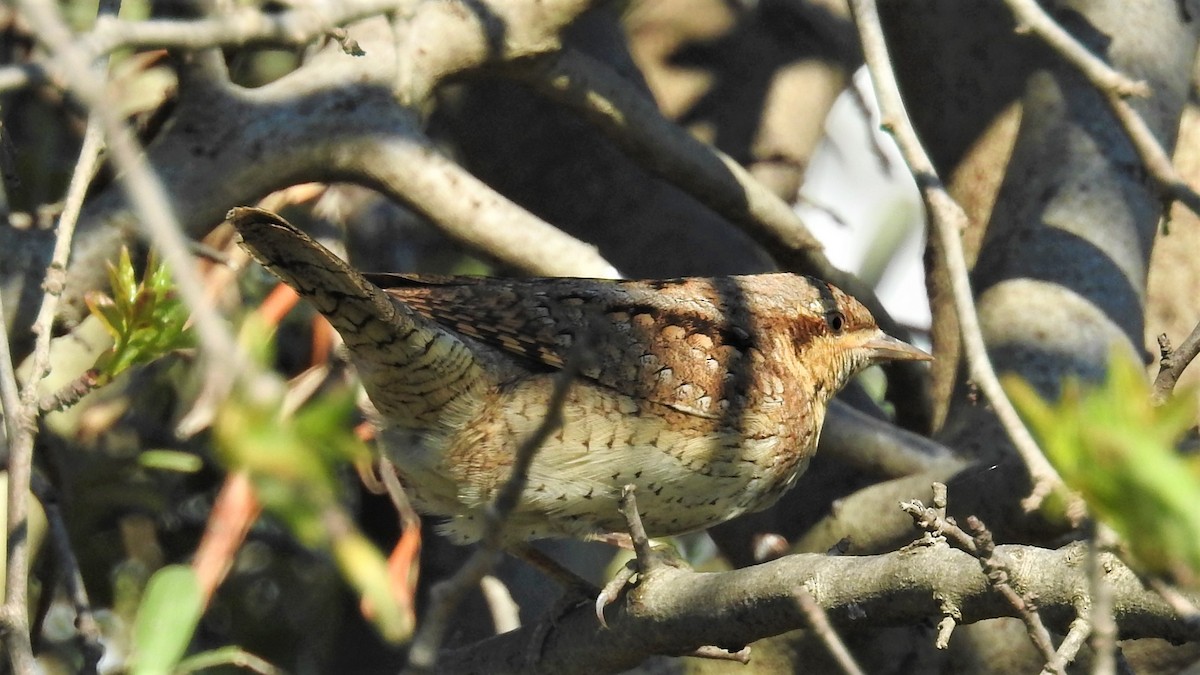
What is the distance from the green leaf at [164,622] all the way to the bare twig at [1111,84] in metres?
2.10

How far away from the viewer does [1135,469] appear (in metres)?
1.09

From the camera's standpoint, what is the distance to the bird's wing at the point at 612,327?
10.5 feet

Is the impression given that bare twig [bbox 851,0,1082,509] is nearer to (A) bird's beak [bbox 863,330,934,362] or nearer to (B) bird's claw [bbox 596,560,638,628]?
(B) bird's claw [bbox 596,560,638,628]

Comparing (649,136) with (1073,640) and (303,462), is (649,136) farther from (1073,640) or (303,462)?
(303,462)

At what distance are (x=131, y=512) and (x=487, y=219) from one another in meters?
1.50

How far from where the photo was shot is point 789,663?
3.80 metres

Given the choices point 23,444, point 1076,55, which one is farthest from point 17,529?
point 1076,55

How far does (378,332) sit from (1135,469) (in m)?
1.95

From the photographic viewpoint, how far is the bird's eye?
386cm

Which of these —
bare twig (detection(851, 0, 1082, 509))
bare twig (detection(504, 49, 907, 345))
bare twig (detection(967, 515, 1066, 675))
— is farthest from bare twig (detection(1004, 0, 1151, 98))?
bare twig (detection(967, 515, 1066, 675))

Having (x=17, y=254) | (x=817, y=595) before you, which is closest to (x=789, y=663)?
(x=817, y=595)

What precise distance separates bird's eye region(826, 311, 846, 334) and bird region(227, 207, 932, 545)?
345 mm

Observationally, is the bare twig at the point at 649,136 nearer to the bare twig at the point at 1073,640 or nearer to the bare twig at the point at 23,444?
the bare twig at the point at 23,444

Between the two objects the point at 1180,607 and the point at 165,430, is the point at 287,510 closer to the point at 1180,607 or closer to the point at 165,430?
the point at 1180,607
